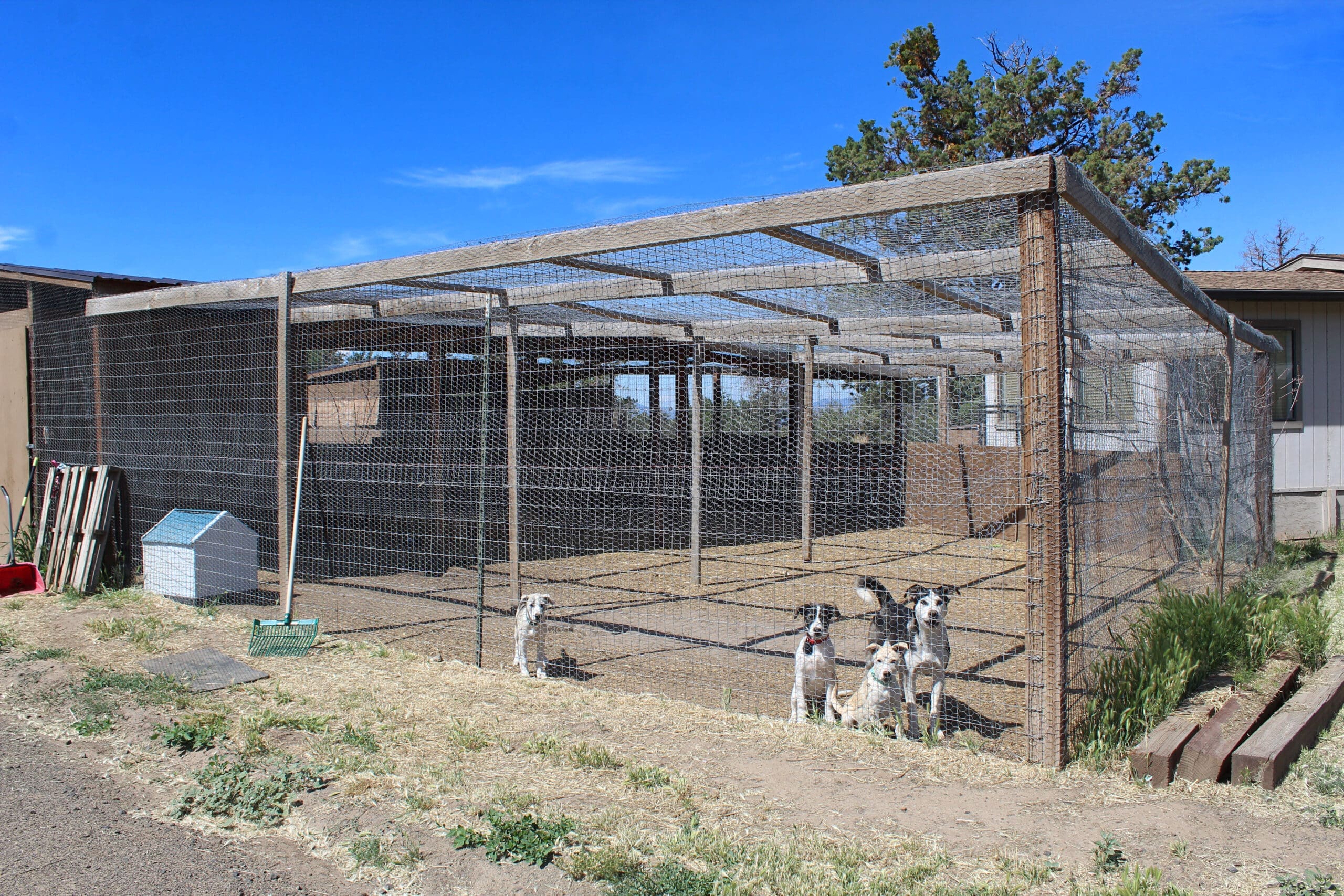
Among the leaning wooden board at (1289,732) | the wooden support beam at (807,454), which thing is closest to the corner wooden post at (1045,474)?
the leaning wooden board at (1289,732)

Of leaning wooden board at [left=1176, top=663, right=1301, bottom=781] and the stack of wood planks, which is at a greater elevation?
the stack of wood planks

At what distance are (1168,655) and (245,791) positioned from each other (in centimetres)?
404

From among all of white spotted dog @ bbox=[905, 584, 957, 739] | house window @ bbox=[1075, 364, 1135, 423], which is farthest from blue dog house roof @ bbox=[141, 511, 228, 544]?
house window @ bbox=[1075, 364, 1135, 423]

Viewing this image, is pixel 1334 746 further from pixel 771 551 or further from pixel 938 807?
pixel 771 551

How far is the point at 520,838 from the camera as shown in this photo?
2.89 meters

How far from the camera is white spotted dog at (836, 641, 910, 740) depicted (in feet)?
13.1

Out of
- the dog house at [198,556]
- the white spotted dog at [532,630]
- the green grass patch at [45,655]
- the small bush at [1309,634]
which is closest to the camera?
the small bush at [1309,634]

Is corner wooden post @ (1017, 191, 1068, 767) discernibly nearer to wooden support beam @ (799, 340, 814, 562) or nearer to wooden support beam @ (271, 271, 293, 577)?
wooden support beam @ (799, 340, 814, 562)

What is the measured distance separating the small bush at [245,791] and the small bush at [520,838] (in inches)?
29.9

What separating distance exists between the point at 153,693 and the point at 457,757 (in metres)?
1.95

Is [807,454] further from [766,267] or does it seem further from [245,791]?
[245,791]

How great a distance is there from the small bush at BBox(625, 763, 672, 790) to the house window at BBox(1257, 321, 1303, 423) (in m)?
10.4

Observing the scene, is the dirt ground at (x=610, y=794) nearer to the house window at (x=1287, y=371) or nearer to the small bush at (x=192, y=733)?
the small bush at (x=192, y=733)

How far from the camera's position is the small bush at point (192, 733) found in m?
3.88
